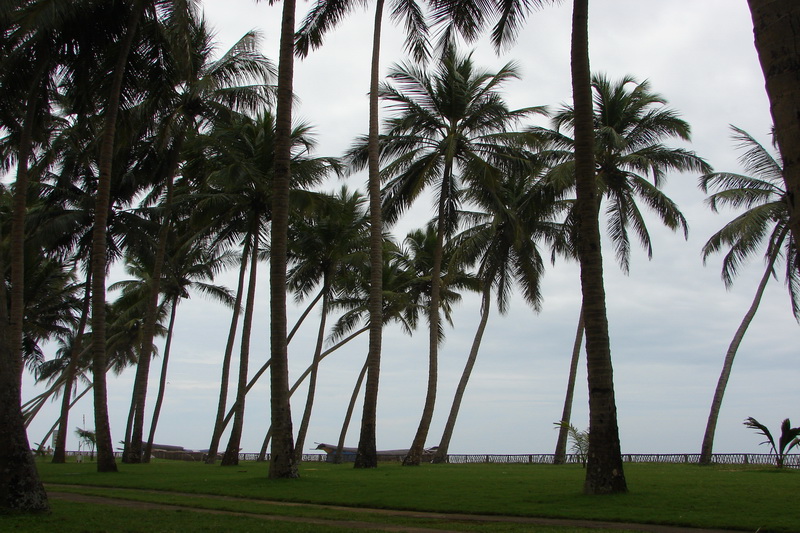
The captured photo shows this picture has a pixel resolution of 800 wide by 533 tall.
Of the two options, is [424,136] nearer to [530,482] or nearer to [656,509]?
[530,482]

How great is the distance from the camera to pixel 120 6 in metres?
19.5

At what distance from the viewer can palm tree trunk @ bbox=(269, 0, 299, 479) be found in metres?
17.4

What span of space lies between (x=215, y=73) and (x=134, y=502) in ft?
59.7

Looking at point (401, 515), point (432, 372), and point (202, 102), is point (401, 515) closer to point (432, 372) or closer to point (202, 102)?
point (432, 372)

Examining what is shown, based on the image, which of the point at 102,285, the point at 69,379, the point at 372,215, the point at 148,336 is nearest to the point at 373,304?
the point at 372,215

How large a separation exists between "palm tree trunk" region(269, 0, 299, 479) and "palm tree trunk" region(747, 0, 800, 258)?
13.7 metres

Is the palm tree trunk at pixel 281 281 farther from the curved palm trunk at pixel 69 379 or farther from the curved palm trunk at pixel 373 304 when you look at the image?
the curved palm trunk at pixel 69 379

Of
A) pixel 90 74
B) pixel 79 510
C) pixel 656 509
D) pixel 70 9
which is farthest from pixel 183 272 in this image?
pixel 656 509

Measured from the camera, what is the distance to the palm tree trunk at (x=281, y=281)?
57.1 ft

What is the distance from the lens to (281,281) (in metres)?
17.8

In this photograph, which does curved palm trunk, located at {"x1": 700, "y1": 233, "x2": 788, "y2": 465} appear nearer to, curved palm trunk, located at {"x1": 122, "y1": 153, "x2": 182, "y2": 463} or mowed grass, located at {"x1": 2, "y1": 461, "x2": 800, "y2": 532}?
mowed grass, located at {"x1": 2, "y1": 461, "x2": 800, "y2": 532}

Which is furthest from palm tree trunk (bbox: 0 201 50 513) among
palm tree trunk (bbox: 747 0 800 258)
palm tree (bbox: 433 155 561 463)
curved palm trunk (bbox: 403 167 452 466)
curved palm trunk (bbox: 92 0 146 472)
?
palm tree (bbox: 433 155 561 463)

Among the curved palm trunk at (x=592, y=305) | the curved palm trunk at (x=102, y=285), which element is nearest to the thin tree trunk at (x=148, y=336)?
the curved palm trunk at (x=102, y=285)

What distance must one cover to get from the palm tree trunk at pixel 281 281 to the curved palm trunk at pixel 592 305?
7384 millimetres
